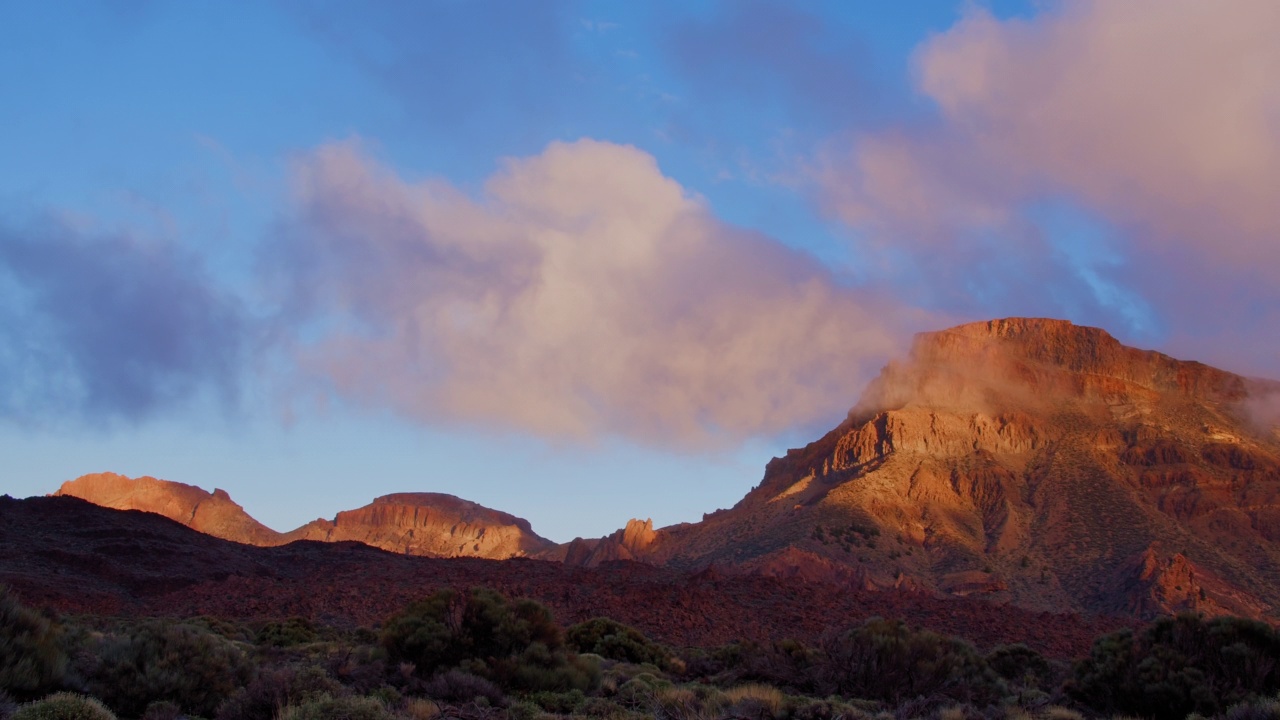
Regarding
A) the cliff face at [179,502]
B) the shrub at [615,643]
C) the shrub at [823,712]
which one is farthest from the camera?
the cliff face at [179,502]

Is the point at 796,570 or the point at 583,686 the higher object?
the point at 796,570

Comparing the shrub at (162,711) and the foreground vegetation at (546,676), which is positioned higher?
the foreground vegetation at (546,676)

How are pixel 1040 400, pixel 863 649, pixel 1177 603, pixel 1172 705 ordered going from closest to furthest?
pixel 1172 705, pixel 863 649, pixel 1177 603, pixel 1040 400

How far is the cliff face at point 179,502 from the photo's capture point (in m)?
155

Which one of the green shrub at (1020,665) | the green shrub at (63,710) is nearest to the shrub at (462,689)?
the green shrub at (63,710)

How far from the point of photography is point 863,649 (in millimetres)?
24812

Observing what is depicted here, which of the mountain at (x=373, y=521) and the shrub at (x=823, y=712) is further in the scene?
the mountain at (x=373, y=521)

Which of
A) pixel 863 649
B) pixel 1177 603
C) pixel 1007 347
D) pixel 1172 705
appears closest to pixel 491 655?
pixel 863 649

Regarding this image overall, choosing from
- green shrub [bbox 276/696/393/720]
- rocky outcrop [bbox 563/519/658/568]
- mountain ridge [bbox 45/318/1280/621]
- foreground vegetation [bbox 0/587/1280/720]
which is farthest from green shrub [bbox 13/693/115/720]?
rocky outcrop [bbox 563/519/658/568]

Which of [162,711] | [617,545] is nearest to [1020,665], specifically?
[162,711]

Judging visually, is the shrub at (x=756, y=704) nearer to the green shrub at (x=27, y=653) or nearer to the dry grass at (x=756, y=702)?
the dry grass at (x=756, y=702)

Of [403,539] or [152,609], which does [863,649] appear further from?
[403,539]

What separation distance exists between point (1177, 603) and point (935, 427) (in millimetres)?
43441

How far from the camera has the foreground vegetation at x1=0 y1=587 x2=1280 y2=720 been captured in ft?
46.4
